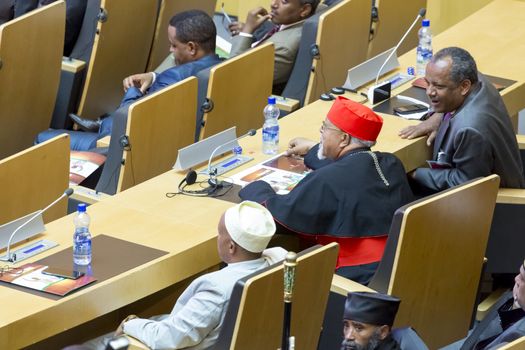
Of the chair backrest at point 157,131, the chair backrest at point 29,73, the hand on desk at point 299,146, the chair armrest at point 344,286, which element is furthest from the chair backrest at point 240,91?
the chair armrest at point 344,286

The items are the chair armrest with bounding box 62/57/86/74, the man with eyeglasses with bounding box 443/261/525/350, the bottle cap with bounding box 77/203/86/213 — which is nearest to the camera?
the man with eyeglasses with bounding box 443/261/525/350

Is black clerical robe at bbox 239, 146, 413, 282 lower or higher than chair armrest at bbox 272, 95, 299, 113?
higher

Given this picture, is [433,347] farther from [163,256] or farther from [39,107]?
[39,107]

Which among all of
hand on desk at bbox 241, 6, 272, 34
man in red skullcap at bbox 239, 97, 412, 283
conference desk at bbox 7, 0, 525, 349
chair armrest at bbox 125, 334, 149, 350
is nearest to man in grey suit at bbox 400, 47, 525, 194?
conference desk at bbox 7, 0, 525, 349

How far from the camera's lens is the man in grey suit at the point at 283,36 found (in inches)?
247

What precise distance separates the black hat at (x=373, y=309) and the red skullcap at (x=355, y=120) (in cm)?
111

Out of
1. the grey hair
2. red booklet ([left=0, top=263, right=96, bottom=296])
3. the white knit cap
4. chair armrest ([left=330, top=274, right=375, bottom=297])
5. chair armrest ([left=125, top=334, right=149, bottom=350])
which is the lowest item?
chair armrest ([left=125, top=334, right=149, bottom=350])

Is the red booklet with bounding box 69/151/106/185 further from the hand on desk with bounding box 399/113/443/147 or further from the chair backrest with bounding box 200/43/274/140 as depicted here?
the hand on desk with bounding box 399/113/443/147

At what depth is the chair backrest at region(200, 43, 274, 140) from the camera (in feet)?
18.2

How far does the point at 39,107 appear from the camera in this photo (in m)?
6.52

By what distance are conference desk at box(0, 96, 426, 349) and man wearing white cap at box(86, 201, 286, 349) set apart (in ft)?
0.49

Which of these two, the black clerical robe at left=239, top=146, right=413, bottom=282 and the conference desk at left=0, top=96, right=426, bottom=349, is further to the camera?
the black clerical robe at left=239, top=146, right=413, bottom=282

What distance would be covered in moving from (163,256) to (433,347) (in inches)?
39.0

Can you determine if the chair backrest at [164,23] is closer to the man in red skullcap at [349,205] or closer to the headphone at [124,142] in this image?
the headphone at [124,142]
